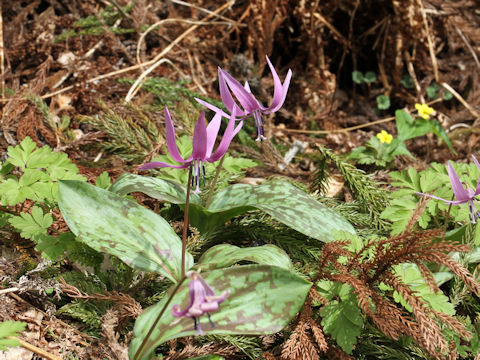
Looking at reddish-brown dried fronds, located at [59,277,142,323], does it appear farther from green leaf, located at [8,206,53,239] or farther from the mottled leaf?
the mottled leaf

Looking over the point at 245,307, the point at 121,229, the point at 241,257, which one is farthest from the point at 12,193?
the point at 245,307

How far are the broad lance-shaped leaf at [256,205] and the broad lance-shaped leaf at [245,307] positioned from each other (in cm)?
45

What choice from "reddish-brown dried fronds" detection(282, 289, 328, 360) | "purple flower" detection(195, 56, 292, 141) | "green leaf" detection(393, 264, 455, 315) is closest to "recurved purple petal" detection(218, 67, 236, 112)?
"purple flower" detection(195, 56, 292, 141)

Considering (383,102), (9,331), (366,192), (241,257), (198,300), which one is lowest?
(383,102)

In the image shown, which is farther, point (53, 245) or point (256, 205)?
point (256, 205)

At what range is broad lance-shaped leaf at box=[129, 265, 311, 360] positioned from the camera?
4.21ft

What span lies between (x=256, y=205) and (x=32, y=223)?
0.84m

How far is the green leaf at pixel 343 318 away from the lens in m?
1.46

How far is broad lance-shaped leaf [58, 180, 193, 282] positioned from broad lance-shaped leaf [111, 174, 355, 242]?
0.50 ft

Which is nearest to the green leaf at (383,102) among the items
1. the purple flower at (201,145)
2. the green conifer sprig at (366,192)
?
the green conifer sprig at (366,192)

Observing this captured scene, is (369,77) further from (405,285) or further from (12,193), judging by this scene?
(12,193)

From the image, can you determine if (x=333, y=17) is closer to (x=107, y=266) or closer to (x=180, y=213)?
(x=180, y=213)

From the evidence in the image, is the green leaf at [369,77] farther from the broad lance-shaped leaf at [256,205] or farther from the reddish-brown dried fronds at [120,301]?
the reddish-brown dried fronds at [120,301]

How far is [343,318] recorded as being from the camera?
1508mm
